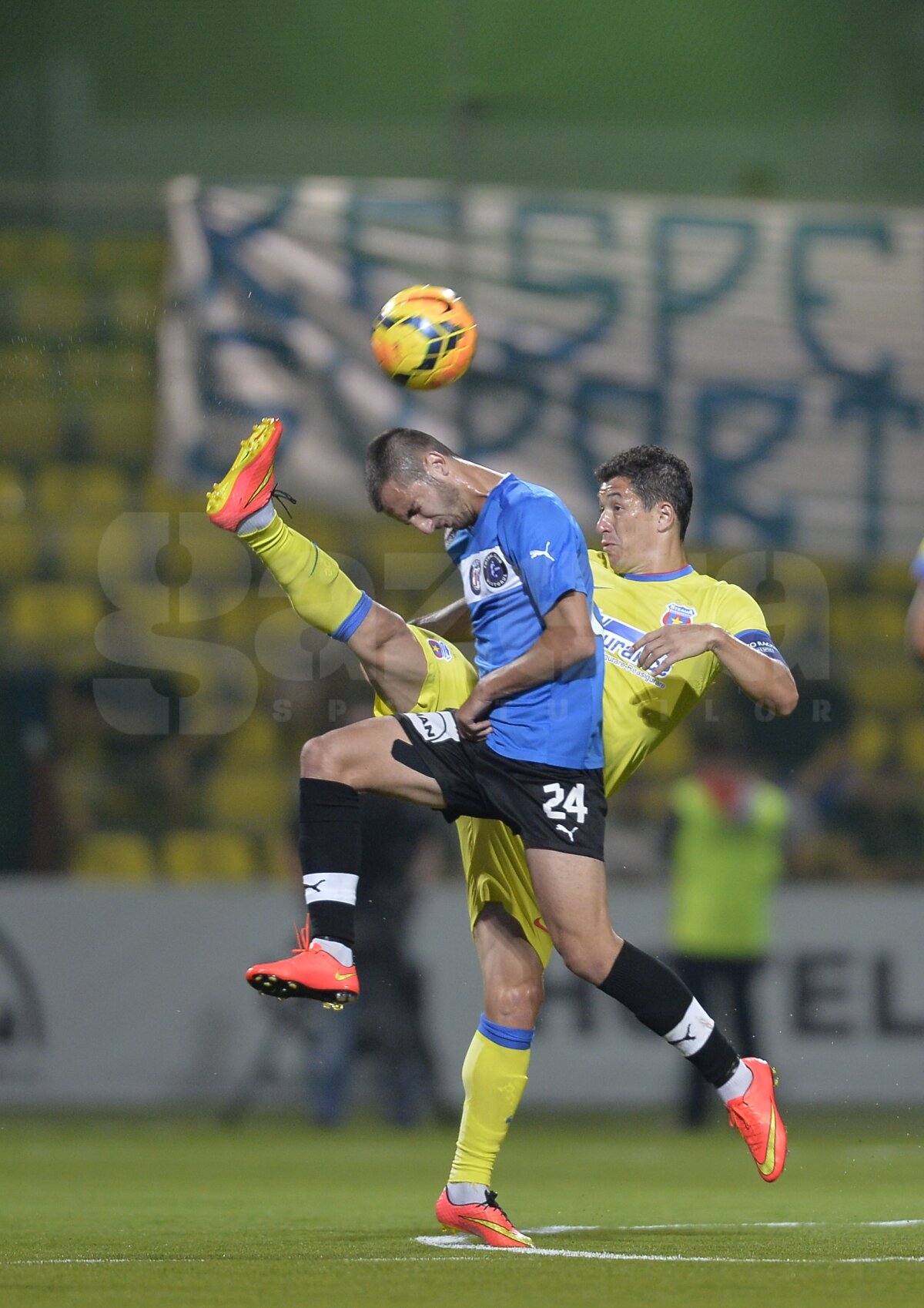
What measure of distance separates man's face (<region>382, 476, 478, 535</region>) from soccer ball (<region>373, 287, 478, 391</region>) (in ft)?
1.36

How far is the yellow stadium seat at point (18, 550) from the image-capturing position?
31.5 feet

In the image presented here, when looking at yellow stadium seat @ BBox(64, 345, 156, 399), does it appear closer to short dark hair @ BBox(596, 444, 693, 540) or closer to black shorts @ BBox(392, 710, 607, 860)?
short dark hair @ BBox(596, 444, 693, 540)

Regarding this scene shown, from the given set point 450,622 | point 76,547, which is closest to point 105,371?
point 76,547

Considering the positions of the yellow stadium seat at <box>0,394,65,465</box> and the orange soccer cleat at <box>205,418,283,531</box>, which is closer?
the orange soccer cleat at <box>205,418,283,531</box>

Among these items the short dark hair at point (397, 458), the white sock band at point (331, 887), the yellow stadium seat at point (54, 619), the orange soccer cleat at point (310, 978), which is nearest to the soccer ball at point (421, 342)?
the short dark hair at point (397, 458)

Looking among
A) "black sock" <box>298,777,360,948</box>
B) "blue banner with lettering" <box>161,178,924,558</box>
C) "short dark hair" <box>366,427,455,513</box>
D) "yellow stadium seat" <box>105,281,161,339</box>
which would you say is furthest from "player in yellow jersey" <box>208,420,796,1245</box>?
"yellow stadium seat" <box>105,281,161,339</box>

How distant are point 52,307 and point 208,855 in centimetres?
289

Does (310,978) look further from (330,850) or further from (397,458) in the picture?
(397,458)

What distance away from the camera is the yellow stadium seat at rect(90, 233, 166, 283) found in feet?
30.3

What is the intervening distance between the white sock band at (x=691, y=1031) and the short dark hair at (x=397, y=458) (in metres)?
1.44

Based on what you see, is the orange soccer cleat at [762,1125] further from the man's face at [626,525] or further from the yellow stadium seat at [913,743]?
the yellow stadium seat at [913,743]

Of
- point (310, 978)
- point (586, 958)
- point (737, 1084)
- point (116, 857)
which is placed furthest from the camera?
point (116, 857)

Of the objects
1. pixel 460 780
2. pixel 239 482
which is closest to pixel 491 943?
pixel 460 780

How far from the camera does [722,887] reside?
852cm
